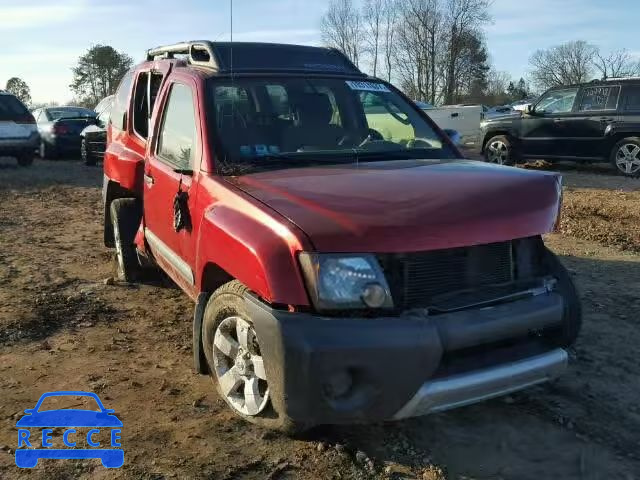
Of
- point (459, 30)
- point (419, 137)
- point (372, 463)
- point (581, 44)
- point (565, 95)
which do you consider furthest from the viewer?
point (581, 44)

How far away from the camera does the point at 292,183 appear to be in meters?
3.12

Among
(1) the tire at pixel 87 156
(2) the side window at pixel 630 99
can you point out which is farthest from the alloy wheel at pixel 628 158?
(1) the tire at pixel 87 156

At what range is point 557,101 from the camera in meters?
12.9

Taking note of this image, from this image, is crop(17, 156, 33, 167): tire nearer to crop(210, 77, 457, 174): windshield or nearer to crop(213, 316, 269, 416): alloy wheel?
crop(210, 77, 457, 174): windshield

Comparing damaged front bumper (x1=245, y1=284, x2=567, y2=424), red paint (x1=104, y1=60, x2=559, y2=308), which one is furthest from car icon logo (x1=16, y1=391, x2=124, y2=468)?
damaged front bumper (x1=245, y1=284, x2=567, y2=424)

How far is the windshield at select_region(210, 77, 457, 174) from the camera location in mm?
3631

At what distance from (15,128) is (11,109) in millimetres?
442

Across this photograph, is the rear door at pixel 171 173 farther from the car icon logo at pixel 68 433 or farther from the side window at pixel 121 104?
the side window at pixel 121 104

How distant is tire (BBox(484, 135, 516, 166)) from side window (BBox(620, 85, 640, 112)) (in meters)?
2.21

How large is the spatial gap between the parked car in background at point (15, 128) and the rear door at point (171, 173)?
12116mm

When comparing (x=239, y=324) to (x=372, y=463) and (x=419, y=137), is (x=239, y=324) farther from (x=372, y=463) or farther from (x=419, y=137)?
(x=419, y=137)

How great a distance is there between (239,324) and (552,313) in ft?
4.71

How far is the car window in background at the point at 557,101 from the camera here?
12727 mm

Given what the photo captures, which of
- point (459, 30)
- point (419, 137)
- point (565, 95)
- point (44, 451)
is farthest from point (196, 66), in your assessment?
point (459, 30)
